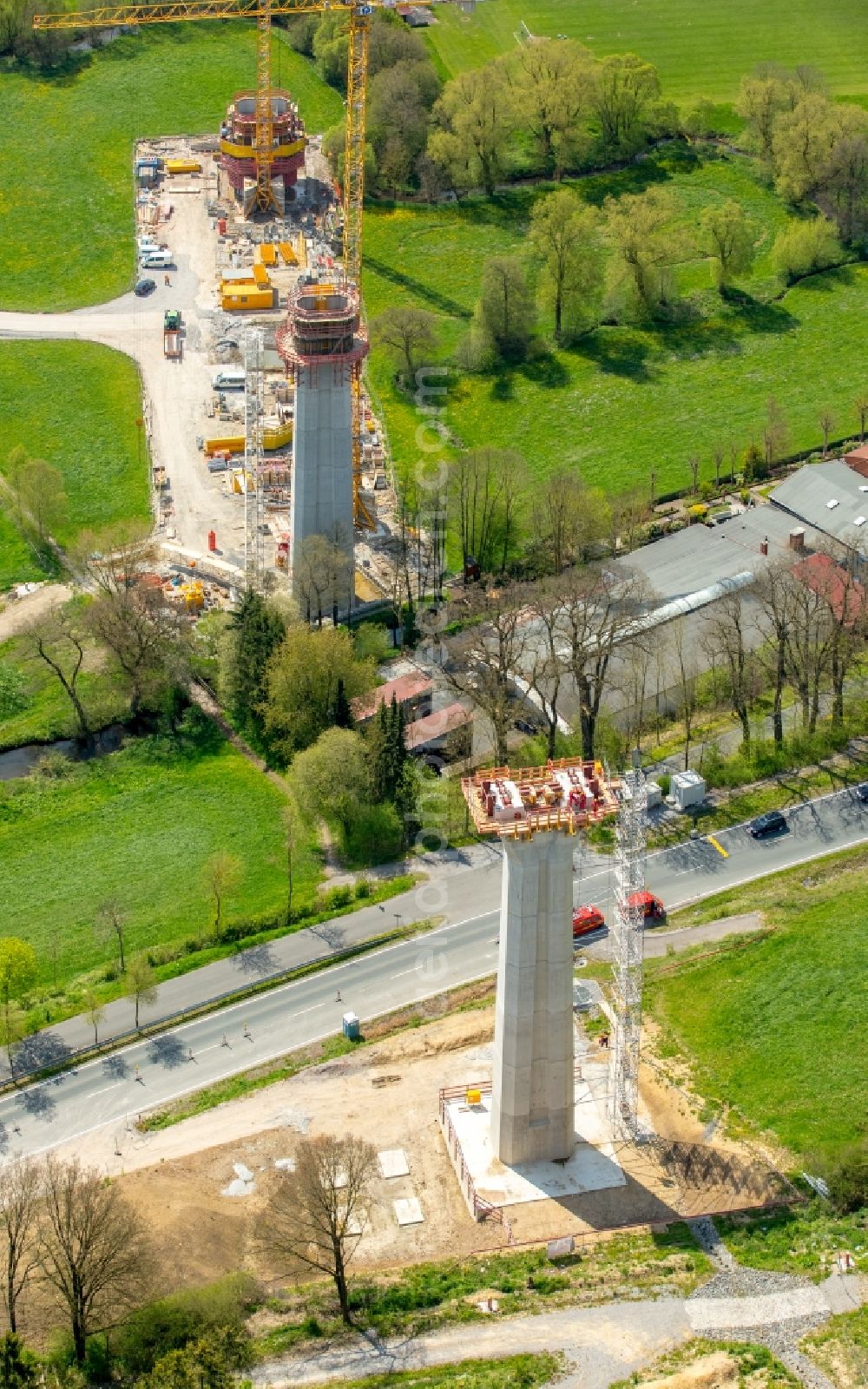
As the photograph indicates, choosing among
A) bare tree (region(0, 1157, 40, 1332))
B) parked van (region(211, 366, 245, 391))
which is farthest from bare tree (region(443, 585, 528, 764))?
bare tree (region(0, 1157, 40, 1332))

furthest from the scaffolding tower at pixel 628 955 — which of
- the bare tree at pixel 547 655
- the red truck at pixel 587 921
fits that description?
the bare tree at pixel 547 655

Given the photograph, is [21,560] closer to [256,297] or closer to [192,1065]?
[256,297]

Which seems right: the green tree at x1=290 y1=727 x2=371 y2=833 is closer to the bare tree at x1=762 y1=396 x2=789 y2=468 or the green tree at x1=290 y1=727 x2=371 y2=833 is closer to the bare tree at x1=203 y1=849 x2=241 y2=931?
the bare tree at x1=203 y1=849 x2=241 y2=931

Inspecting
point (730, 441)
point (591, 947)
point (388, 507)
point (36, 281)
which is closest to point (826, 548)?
point (730, 441)

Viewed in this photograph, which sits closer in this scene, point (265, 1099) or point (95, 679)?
point (265, 1099)

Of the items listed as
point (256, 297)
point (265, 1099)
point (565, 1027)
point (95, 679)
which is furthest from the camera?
point (256, 297)

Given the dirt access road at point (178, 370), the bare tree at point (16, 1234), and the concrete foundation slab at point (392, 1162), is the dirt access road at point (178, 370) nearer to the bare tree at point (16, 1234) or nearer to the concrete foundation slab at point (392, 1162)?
the concrete foundation slab at point (392, 1162)

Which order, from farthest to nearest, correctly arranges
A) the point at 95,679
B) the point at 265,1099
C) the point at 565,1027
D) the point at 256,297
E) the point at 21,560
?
the point at 256,297, the point at 21,560, the point at 95,679, the point at 265,1099, the point at 565,1027
